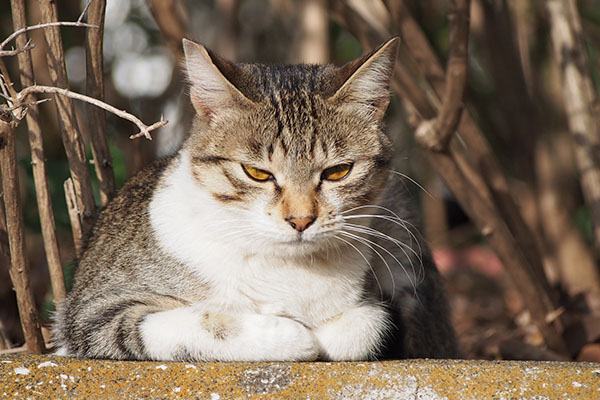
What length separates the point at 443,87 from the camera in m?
3.02

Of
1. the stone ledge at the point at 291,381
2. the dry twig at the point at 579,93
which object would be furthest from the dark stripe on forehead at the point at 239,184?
the dry twig at the point at 579,93

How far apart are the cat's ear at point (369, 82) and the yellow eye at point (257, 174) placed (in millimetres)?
362

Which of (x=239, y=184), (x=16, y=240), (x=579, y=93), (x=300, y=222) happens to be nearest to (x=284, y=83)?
(x=239, y=184)

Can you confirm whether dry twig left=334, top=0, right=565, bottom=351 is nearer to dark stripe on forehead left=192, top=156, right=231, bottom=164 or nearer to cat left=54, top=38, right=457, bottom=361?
cat left=54, top=38, right=457, bottom=361

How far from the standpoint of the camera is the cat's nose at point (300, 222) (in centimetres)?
214

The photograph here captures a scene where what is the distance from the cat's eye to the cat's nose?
203 mm

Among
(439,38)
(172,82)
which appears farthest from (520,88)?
(172,82)

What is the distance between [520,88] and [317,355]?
8.16 feet

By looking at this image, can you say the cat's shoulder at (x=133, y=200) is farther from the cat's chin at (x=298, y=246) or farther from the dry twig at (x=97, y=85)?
the cat's chin at (x=298, y=246)

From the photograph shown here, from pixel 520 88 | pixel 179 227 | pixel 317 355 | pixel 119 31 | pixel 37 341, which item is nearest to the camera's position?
pixel 317 355

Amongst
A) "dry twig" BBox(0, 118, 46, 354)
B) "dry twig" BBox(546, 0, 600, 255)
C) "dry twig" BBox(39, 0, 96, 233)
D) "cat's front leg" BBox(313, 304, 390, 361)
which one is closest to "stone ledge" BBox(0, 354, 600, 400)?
"cat's front leg" BBox(313, 304, 390, 361)

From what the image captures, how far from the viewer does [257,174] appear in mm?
2275

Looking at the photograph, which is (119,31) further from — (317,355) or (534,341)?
(317,355)

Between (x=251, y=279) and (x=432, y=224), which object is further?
(x=432, y=224)
